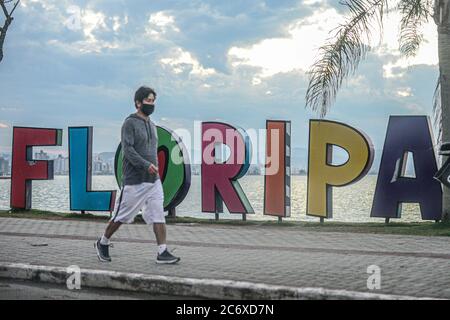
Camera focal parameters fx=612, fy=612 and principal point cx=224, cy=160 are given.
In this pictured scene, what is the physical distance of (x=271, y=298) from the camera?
5727 millimetres

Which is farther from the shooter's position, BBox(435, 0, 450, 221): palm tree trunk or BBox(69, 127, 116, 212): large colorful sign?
BBox(69, 127, 116, 212): large colorful sign

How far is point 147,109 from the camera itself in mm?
7445

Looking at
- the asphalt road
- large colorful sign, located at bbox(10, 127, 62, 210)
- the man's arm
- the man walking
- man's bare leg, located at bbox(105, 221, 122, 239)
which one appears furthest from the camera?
large colorful sign, located at bbox(10, 127, 62, 210)

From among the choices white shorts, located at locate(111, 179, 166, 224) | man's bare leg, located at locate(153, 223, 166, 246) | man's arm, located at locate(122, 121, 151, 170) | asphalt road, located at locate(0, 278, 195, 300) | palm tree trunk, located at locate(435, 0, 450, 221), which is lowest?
asphalt road, located at locate(0, 278, 195, 300)

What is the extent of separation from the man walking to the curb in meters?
0.80

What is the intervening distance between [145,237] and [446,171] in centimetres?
609

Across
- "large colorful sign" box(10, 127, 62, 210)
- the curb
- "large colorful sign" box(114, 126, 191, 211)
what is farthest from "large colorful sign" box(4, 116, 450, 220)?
the curb

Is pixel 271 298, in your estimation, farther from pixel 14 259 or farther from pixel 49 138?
pixel 49 138

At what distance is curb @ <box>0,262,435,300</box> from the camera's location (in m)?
5.57

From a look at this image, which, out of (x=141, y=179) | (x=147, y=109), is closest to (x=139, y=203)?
(x=141, y=179)

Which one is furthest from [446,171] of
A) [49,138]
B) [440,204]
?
[49,138]

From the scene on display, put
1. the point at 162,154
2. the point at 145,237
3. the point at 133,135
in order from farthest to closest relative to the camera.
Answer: the point at 162,154 → the point at 145,237 → the point at 133,135

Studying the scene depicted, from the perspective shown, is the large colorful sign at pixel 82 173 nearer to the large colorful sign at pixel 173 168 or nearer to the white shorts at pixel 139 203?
the large colorful sign at pixel 173 168

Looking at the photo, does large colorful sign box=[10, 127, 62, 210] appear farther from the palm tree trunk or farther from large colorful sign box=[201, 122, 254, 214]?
the palm tree trunk
